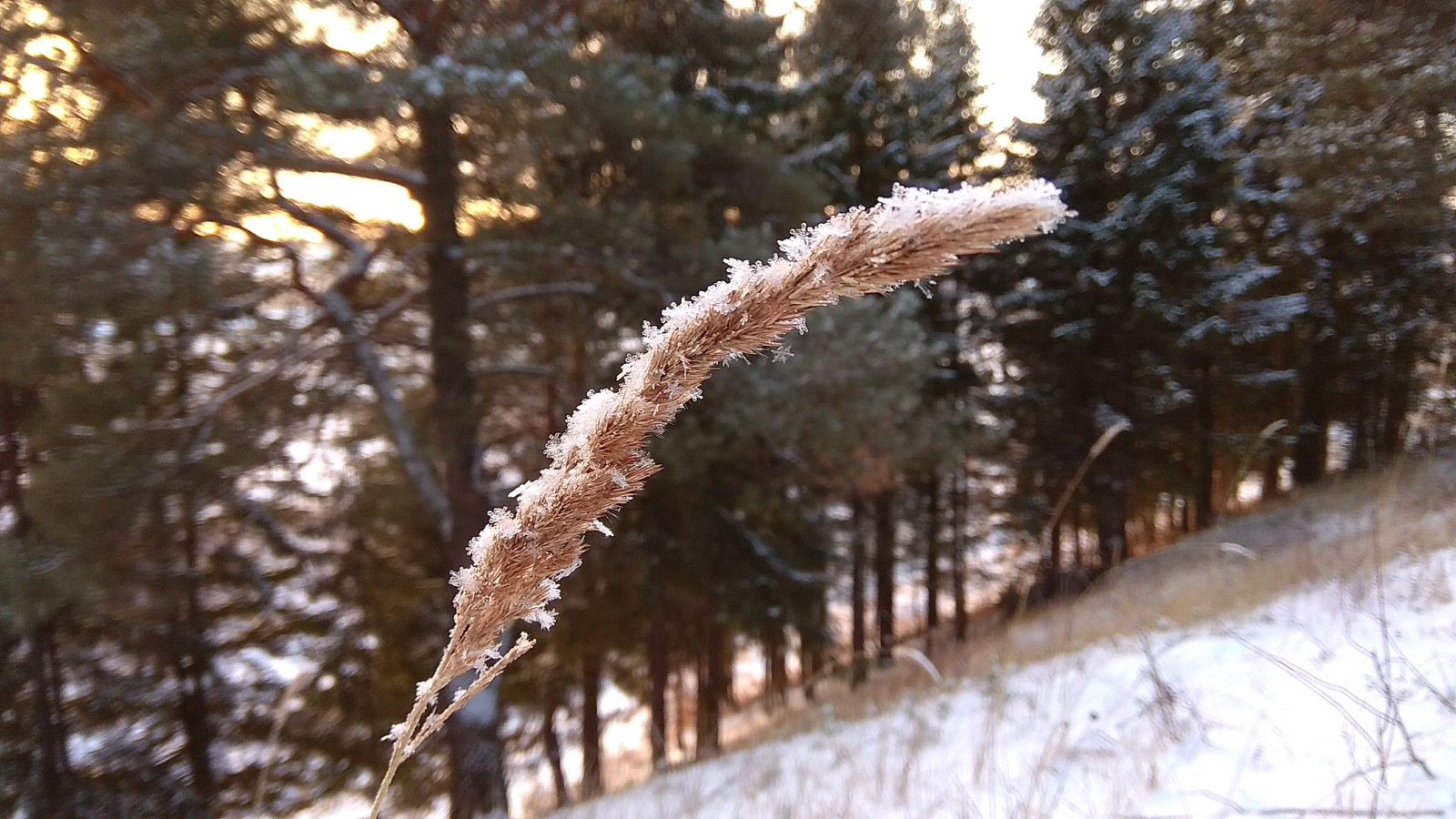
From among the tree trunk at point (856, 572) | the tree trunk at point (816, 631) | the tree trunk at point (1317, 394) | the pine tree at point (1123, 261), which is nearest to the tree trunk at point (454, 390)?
the tree trunk at point (816, 631)

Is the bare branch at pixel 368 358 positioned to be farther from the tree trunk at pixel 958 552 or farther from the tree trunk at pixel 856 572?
the tree trunk at pixel 958 552

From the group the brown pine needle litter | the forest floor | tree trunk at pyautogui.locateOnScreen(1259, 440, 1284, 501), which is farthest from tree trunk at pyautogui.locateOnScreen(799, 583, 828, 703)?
the brown pine needle litter

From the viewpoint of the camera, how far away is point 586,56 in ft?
19.4

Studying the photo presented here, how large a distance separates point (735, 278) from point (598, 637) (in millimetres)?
9091

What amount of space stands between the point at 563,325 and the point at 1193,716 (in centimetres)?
639

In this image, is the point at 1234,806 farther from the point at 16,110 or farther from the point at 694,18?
the point at 694,18

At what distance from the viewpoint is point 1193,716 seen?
2.56 metres

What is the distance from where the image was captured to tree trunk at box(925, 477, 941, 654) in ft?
43.4

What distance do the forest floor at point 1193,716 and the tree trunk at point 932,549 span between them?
26.0 ft

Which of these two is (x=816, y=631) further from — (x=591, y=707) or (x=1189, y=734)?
(x=1189, y=734)

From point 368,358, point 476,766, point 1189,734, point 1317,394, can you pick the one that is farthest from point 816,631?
point 1317,394

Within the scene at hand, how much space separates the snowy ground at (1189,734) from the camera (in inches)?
76.2

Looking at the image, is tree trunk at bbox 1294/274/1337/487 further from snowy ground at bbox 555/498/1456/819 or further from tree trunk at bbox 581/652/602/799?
tree trunk at bbox 581/652/602/799

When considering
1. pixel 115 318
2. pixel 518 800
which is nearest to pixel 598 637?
pixel 518 800
